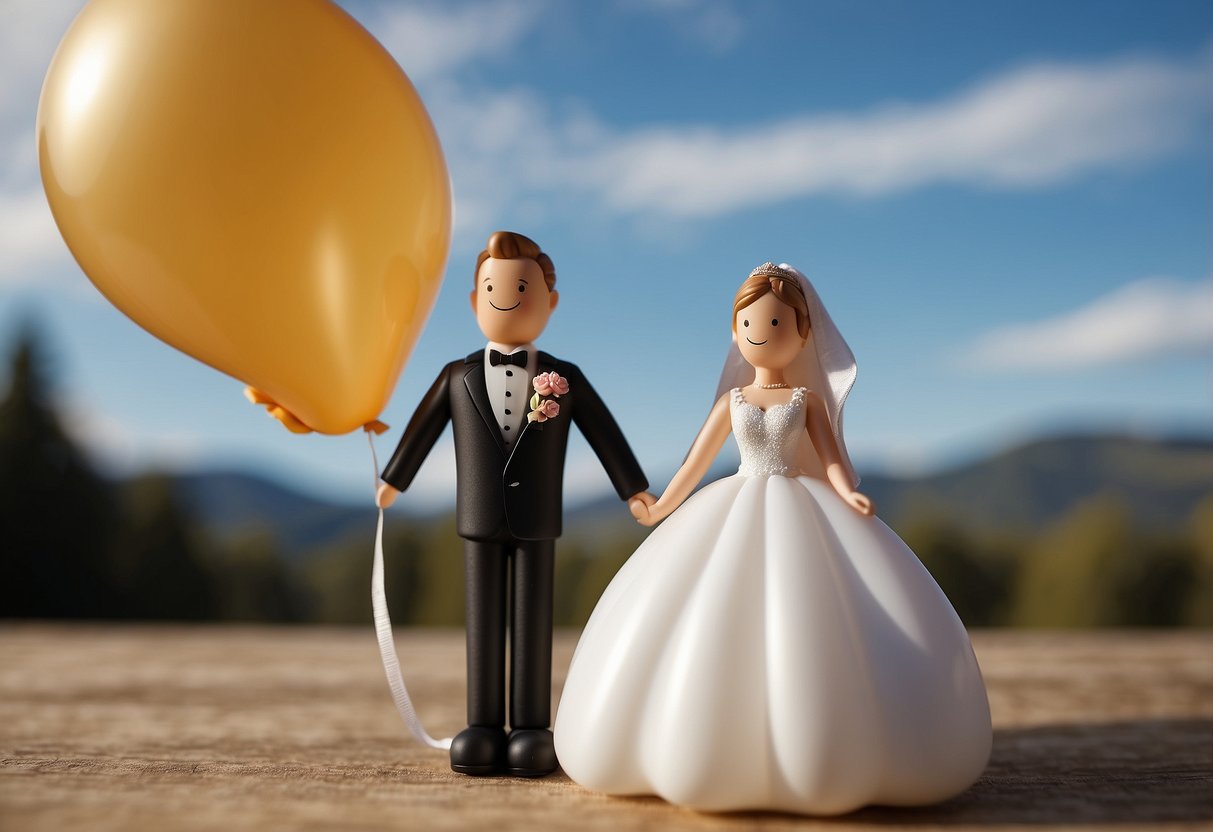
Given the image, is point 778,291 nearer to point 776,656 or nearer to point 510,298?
point 510,298

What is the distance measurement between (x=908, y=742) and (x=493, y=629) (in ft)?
3.94

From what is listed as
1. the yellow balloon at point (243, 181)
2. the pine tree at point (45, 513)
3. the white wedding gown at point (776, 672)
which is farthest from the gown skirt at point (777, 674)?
the pine tree at point (45, 513)

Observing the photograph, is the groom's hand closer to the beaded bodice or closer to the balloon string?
the beaded bodice

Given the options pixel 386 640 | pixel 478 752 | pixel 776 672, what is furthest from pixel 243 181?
pixel 776 672

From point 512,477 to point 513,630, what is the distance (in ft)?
1.50

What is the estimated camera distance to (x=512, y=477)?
2766 millimetres

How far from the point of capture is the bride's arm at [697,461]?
9.11 feet

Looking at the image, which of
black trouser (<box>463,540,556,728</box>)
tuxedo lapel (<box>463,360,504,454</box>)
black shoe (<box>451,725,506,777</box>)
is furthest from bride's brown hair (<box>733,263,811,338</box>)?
black shoe (<box>451,725,506,777</box>)

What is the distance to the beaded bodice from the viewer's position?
2.64m

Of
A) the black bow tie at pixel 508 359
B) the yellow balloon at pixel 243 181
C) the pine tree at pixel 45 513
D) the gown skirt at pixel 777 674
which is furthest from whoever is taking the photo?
the pine tree at pixel 45 513

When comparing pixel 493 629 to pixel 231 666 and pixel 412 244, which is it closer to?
pixel 412 244

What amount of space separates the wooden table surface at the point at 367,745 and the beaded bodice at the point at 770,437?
0.86 metres

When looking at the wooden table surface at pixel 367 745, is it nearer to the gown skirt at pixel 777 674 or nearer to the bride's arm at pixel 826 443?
the gown skirt at pixel 777 674

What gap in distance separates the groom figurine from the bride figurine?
30 centimetres
